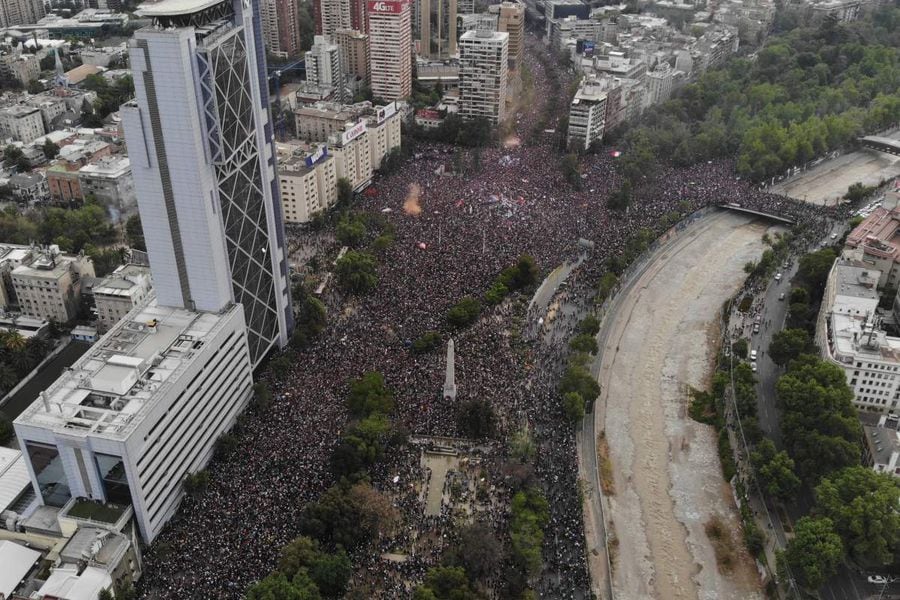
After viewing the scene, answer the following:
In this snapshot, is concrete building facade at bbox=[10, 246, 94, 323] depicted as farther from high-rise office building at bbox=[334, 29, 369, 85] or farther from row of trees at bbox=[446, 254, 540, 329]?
high-rise office building at bbox=[334, 29, 369, 85]

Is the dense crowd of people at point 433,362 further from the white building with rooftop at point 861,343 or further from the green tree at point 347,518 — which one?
the white building with rooftop at point 861,343

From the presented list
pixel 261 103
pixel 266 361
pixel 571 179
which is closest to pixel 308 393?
pixel 266 361

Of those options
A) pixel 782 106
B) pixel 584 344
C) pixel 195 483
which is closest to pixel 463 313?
pixel 584 344

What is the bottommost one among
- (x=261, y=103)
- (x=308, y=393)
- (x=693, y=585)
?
(x=693, y=585)

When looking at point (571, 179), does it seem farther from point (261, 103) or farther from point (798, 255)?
point (261, 103)

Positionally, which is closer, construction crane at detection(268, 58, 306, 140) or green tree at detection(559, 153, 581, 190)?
green tree at detection(559, 153, 581, 190)

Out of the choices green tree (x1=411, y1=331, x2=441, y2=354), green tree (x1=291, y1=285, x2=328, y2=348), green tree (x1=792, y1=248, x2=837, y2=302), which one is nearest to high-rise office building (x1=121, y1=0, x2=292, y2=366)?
green tree (x1=291, y1=285, x2=328, y2=348)

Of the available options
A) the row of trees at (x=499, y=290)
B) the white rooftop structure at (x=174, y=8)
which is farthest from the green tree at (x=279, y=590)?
the white rooftop structure at (x=174, y=8)
